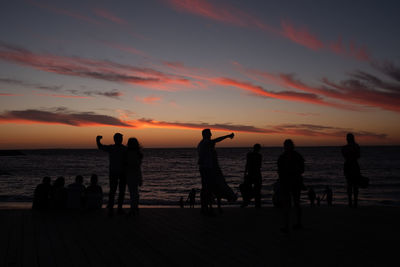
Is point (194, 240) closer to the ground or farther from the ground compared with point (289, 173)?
closer to the ground

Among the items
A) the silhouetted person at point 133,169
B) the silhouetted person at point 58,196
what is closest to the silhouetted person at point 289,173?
the silhouetted person at point 133,169

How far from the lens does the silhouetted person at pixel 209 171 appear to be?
8.34 metres

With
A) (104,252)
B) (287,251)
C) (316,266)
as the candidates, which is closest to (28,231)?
(104,252)

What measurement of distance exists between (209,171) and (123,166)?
7.35ft

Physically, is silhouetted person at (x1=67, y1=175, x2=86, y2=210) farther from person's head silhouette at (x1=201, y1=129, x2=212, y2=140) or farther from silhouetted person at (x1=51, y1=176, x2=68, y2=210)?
person's head silhouette at (x1=201, y1=129, x2=212, y2=140)

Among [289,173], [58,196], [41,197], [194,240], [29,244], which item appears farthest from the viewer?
[58,196]

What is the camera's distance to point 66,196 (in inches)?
372

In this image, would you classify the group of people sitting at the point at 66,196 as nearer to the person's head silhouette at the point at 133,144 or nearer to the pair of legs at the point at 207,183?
the person's head silhouette at the point at 133,144

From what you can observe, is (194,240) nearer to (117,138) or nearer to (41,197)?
(117,138)

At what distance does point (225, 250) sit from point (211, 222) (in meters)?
2.61

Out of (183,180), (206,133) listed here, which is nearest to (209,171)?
(206,133)

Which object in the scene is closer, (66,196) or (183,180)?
(66,196)

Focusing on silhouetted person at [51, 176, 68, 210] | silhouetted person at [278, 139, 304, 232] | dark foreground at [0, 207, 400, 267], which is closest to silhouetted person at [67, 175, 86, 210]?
silhouetted person at [51, 176, 68, 210]

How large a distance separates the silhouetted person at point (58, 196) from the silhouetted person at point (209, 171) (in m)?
4.11
